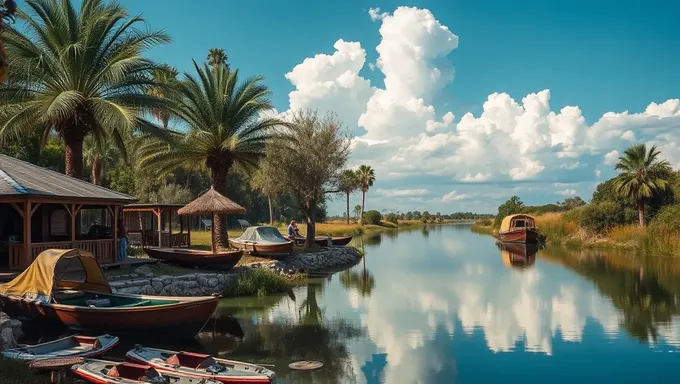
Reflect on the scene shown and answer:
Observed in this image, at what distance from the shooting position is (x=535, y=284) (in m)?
24.2

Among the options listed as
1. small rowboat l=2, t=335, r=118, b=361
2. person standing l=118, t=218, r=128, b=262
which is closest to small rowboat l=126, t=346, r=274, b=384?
small rowboat l=2, t=335, r=118, b=361

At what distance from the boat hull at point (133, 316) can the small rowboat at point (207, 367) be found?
2.27 m

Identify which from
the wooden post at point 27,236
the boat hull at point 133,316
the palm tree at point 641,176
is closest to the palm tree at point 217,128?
the wooden post at point 27,236

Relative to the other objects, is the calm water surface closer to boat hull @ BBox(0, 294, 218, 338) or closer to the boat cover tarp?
boat hull @ BBox(0, 294, 218, 338)

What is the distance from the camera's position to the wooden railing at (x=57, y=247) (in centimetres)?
1664

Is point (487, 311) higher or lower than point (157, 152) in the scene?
lower

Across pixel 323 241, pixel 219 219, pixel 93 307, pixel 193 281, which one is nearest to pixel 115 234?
pixel 193 281

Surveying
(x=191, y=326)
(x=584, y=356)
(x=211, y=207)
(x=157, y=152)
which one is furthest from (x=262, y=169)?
(x=584, y=356)

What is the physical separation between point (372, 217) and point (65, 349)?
254 ft

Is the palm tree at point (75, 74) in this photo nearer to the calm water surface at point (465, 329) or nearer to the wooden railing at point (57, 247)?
the wooden railing at point (57, 247)

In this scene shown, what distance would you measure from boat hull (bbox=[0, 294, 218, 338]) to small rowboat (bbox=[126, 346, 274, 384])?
2.27 meters

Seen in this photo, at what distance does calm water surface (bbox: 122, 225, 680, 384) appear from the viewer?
1129 cm

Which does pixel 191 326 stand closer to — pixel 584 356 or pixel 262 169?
pixel 584 356

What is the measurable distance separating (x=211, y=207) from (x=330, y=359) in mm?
12288
